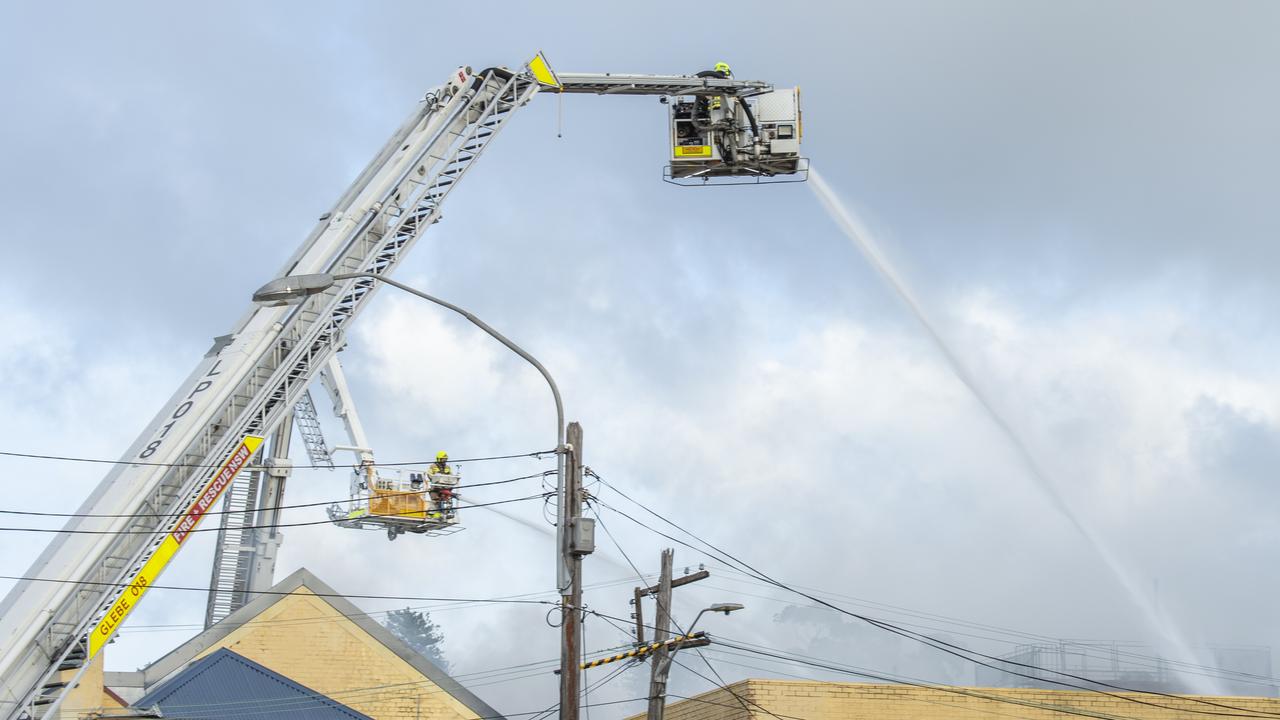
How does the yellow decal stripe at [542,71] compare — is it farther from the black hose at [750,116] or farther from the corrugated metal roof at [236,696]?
the corrugated metal roof at [236,696]

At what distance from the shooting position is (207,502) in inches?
960

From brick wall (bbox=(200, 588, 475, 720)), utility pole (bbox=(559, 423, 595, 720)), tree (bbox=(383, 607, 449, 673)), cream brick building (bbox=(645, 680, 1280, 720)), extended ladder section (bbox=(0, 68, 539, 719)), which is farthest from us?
tree (bbox=(383, 607, 449, 673))

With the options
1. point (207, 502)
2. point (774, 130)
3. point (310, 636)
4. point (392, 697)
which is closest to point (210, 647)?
point (310, 636)

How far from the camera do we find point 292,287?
1959 cm

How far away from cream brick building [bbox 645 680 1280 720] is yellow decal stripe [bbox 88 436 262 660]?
10.5 metres

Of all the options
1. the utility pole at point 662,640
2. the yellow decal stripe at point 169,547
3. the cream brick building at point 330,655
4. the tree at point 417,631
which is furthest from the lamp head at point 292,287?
the tree at point 417,631

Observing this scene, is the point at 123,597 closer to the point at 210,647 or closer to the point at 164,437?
the point at 164,437

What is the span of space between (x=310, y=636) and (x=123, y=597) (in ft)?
41.0

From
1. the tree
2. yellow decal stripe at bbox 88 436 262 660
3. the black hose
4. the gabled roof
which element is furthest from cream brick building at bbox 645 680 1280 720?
the tree

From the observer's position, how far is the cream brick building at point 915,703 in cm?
2811

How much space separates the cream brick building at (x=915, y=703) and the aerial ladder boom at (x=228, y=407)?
10.6 meters

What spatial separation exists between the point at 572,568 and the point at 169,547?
8351 mm

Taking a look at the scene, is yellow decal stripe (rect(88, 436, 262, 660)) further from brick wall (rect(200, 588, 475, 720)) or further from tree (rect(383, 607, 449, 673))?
tree (rect(383, 607, 449, 673))

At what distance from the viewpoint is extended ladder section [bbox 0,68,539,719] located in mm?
21953
